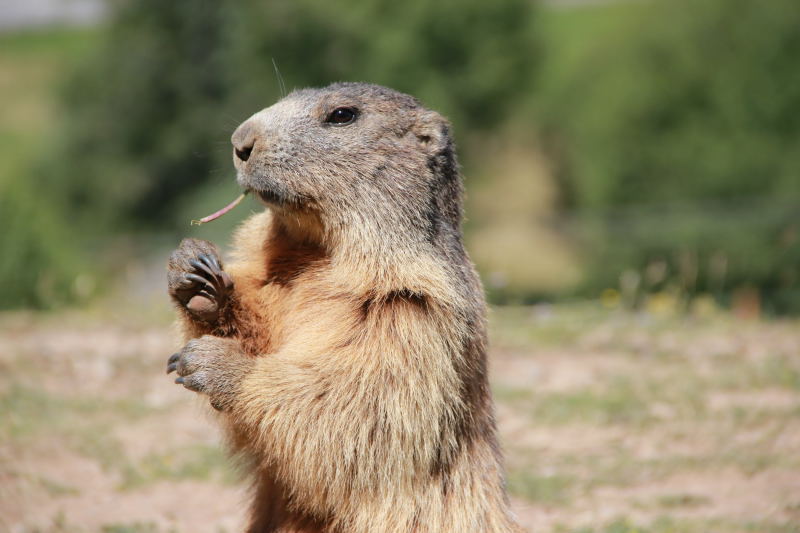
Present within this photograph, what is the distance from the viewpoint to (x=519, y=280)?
614 inches

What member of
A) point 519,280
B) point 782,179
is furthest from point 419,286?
point 782,179

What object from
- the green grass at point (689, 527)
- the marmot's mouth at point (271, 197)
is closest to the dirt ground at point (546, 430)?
the green grass at point (689, 527)

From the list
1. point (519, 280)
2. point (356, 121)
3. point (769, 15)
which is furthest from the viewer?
point (769, 15)

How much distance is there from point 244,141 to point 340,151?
0.41 metres

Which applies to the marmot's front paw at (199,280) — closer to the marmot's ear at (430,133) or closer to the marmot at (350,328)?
the marmot at (350,328)

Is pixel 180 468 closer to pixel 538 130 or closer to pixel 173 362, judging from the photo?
pixel 173 362

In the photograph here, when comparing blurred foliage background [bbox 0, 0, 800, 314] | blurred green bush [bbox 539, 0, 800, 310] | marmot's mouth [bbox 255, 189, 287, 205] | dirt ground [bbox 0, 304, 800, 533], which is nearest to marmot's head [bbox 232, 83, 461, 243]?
marmot's mouth [bbox 255, 189, 287, 205]

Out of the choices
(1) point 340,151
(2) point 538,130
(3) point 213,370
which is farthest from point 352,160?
(2) point 538,130

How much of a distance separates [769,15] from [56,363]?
16.8 meters

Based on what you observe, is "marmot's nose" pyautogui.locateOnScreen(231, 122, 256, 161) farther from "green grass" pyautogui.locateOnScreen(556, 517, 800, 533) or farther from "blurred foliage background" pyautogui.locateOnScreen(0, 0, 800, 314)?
"blurred foliage background" pyautogui.locateOnScreen(0, 0, 800, 314)

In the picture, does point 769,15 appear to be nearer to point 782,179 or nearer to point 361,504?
point 782,179

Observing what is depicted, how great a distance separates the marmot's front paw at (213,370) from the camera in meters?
3.36

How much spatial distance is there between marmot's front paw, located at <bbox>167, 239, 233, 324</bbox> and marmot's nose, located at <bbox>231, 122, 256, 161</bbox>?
412 millimetres

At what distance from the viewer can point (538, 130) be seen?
69.9ft
